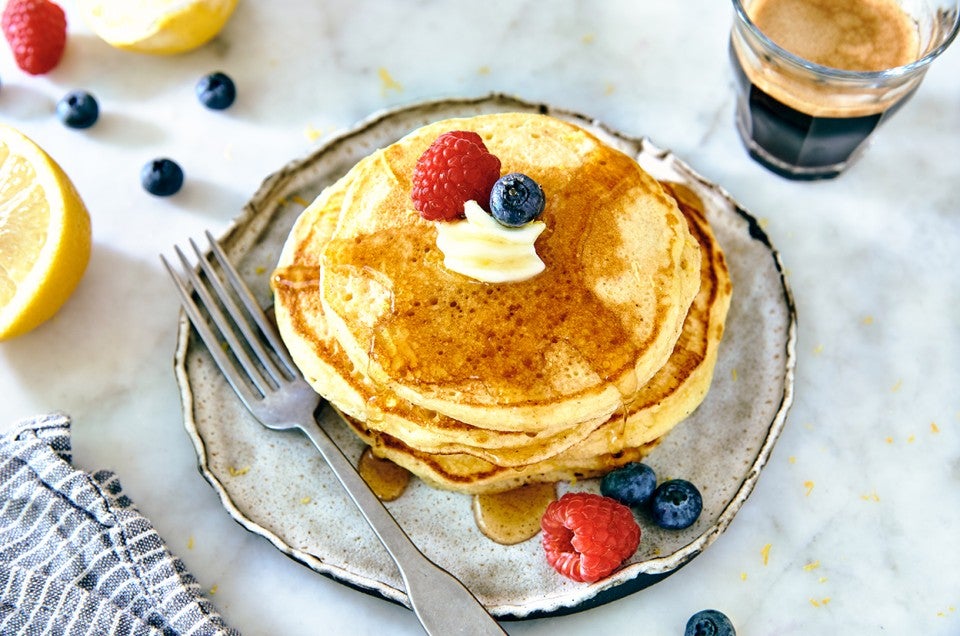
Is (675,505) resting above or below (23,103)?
→ below

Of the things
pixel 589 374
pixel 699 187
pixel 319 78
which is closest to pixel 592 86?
pixel 699 187

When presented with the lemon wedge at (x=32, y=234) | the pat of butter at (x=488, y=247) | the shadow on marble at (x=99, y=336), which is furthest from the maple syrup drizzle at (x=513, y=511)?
the lemon wedge at (x=32, y=234)

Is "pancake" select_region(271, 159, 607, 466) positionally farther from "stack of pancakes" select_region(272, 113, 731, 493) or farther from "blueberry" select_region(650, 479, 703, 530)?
"blueberry" select_region(650, 479, 703, 530)

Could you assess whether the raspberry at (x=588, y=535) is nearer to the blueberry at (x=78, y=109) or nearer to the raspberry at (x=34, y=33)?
the blueberry at (x=78, y=109)

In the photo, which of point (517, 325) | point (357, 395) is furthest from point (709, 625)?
point (357, 395)

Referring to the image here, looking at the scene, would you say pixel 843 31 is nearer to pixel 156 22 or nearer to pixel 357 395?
pixel 357 395
